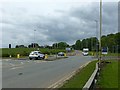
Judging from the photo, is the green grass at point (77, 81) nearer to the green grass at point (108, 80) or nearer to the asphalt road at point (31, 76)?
the green grass at point (108, 80)

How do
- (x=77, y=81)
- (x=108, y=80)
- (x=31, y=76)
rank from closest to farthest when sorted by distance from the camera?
(x=77, y=81), (x=108, y=80), (x=31, y=76)

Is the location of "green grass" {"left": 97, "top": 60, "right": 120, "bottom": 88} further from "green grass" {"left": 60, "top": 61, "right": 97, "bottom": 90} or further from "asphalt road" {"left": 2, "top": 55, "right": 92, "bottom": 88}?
"asphalt road" {"left": 2, "top": 55, "right": 92, "bottom": 88}

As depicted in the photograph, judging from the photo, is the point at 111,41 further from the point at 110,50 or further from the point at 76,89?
the point at 76,89

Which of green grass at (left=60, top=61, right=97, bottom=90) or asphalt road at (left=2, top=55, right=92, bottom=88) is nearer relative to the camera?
green grass at (left=60, top=61, right=97, bottom=90)

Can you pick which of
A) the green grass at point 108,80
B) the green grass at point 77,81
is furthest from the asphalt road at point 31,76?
the green grass at point 108,80

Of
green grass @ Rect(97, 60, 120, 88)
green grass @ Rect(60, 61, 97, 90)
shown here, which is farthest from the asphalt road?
green grass @ Rect(97, 60, 120, 88)

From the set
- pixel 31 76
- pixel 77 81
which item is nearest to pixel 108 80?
pixel 77 81

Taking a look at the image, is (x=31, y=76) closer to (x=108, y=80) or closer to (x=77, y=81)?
(x=77, y=81)

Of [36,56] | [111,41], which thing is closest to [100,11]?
[36,56]

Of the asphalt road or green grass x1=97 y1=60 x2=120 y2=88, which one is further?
the asphalt road

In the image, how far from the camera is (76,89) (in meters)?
14.2

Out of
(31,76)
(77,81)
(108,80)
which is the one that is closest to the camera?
(77,81)

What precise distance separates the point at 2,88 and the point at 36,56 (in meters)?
49.1

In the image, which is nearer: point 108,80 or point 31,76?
point 108,80
